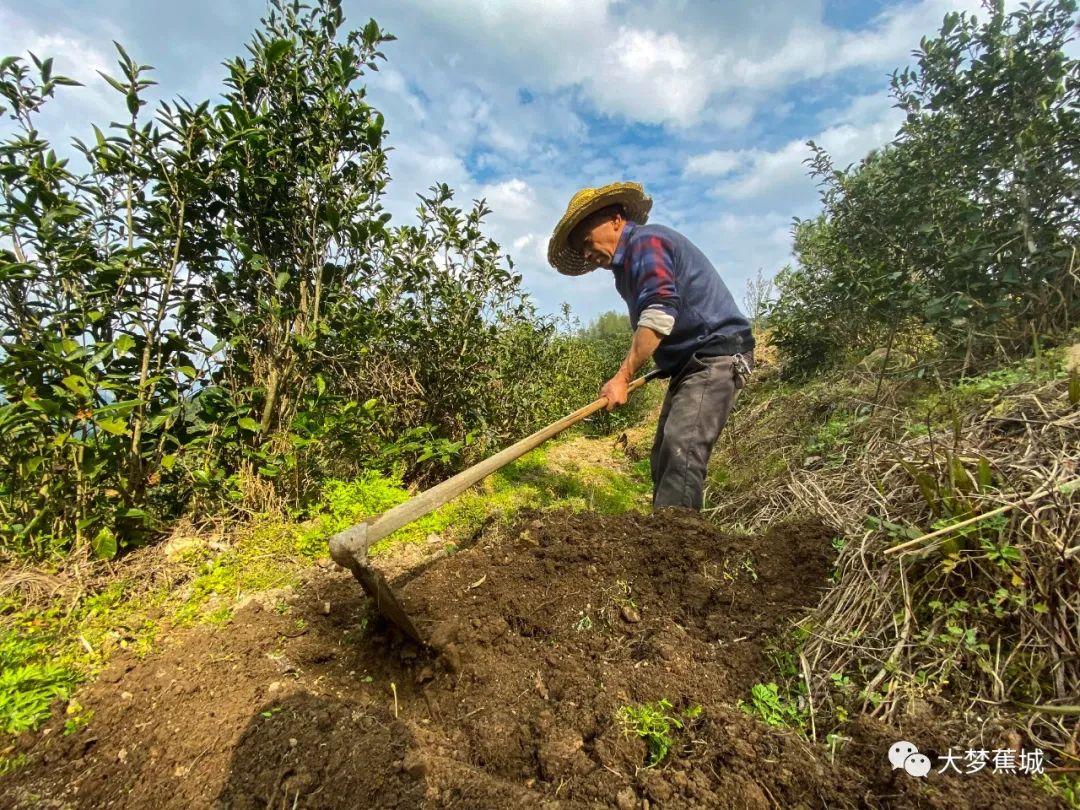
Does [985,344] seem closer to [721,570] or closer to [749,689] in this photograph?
[721,570]

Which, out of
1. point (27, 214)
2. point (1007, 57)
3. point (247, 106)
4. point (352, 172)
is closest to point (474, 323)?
point (352, 172)

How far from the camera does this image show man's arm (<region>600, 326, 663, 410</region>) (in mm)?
3322

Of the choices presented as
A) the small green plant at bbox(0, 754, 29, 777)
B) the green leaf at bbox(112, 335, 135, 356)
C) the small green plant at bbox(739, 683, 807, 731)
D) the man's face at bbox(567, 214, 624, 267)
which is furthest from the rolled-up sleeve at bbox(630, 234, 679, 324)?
the small green plant at bbox(0, 754, 29, 777)

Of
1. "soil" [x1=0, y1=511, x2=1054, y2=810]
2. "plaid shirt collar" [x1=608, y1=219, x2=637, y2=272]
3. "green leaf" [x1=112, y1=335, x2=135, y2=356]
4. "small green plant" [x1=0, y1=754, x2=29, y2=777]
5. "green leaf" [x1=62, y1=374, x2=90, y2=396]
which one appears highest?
"plaid shirt collar" [x1=608, y1=219, x2=637, y2=272]

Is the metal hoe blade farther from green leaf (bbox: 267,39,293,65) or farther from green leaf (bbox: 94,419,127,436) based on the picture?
green leaf (bbox: 267,39,293,65)

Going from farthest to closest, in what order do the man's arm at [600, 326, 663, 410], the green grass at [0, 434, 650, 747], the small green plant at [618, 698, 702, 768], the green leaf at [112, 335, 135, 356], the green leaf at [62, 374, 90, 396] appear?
the man's arm at [600, 326, 663, 410], the green leaf at [112, 335, 135, 356], the green leaf at [62, 374, 90, 396], the green grass at [0, 434, 650, 747], the small green plant at [618, 698, 702, 768]

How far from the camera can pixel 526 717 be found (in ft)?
5.62

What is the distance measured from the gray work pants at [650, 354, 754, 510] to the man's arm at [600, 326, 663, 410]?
419mm

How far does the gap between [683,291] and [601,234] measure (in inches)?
30.4

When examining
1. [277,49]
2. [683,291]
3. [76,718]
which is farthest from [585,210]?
[76,718]

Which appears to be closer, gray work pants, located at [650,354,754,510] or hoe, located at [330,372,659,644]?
hoe, located at [330,372,659,644]

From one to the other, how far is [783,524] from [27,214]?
12.6 ft

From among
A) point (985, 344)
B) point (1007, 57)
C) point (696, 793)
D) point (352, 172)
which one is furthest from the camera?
point (985, 344)

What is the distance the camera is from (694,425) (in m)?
3.45
